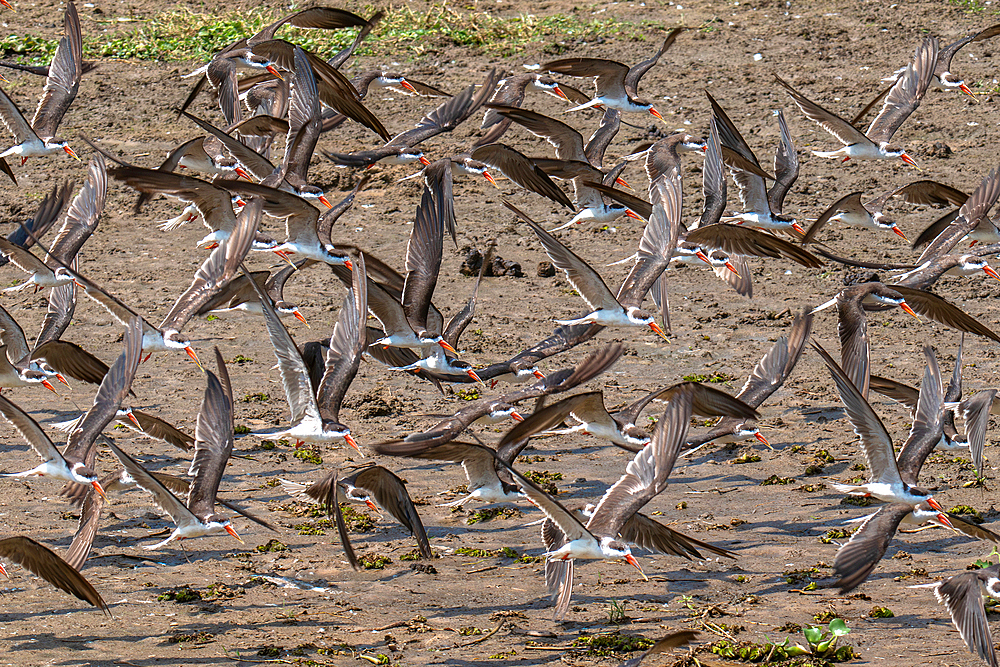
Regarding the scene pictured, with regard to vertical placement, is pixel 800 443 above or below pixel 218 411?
below

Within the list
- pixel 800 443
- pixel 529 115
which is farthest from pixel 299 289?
pixel 800 443

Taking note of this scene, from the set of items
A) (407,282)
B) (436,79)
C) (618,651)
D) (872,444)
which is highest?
(436,79)

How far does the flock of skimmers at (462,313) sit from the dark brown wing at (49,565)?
12mm

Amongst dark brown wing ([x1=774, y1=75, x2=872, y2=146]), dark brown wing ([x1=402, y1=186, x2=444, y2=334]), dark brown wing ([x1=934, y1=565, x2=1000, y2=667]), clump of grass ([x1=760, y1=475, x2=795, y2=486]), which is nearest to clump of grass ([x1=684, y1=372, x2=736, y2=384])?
clump of grass ([x1=760, y1=475, x2=795, y2=486])

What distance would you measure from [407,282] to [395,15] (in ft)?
33.0

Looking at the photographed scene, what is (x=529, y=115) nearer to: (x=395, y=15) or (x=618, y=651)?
(x=618, y=651)

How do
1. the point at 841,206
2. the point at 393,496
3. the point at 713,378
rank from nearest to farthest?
the point at 393,496 → the point at 713,378 → the point at 841,206

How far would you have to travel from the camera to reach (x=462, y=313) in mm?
10039

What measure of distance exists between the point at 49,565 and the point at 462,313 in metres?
4.42

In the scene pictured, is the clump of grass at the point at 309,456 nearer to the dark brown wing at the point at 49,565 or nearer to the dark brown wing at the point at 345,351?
the dark brown wing at the point at 345,351

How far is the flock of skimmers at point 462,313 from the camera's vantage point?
714 cm

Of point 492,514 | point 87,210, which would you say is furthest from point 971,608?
point 87,210

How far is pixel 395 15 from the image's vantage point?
1808 centimetres

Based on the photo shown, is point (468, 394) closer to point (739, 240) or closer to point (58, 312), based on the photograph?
point (739, 240)
